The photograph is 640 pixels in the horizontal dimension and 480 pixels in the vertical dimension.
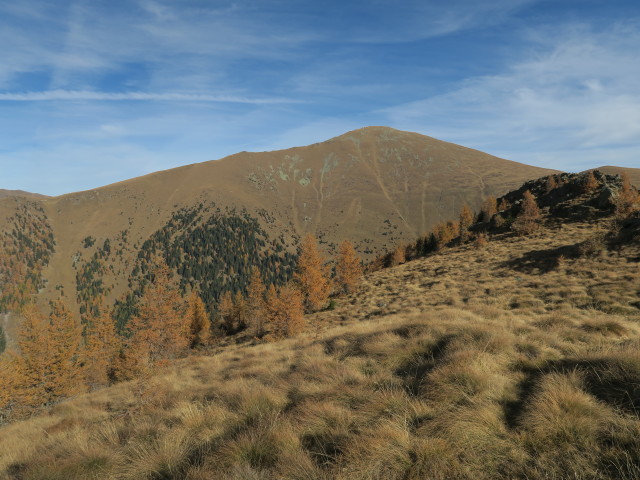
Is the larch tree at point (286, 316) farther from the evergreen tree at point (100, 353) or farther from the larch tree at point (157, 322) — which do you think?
the evergreen tree at point (100, 353)

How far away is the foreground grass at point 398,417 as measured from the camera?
12.1 ft

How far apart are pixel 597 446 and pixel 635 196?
50297 millimetres

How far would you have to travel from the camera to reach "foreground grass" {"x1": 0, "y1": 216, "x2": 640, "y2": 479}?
369cm

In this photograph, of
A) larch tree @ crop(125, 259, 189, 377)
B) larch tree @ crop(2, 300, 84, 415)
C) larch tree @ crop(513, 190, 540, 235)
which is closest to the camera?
larch tree @ crop(125, 259, 189, 377)

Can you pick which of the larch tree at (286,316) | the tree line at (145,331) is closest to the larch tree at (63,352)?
the tree line at (145,331)

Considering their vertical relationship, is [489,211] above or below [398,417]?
above

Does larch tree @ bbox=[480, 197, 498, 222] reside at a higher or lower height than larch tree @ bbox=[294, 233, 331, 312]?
higher

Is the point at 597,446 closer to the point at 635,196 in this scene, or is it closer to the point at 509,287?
the point at 509,287

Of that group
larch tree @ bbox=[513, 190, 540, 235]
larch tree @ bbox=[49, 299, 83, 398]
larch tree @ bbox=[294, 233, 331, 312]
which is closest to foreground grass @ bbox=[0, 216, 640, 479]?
larch tree @ bbox=[294, 233, 331, 312]

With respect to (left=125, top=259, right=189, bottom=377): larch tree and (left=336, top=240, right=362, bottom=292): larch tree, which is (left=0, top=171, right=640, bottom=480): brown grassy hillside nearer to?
(left=125, top=259, right=189, bottom=377): larch tree

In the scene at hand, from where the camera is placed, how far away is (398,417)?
15.7 feet

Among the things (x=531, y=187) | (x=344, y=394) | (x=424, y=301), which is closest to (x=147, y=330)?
(x=424, y=301)

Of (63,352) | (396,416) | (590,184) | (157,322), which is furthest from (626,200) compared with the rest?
(63,352)

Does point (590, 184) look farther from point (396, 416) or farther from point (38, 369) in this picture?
point (38, 369)
